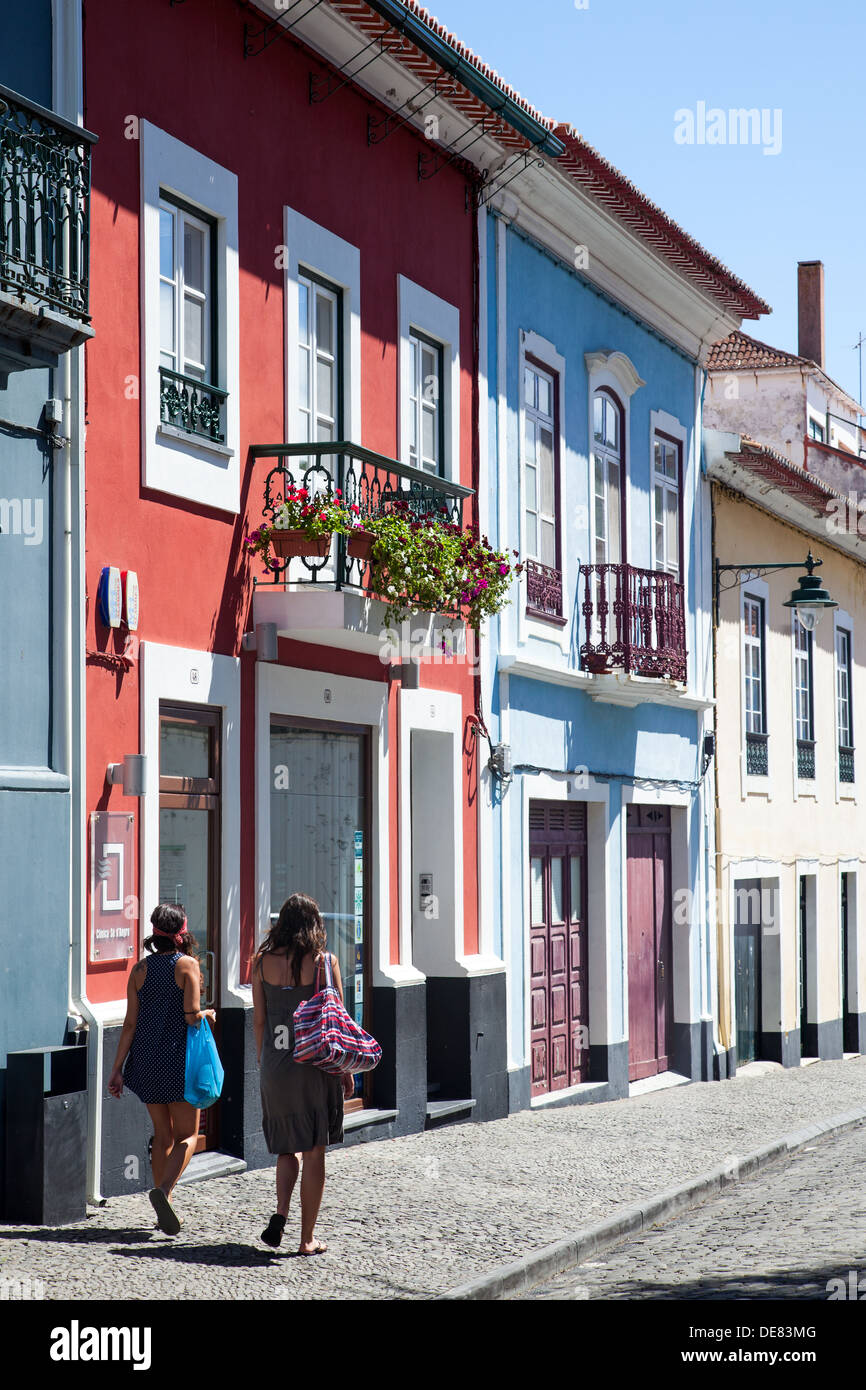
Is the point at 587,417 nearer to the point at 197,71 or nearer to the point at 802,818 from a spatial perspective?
the point at 197,71

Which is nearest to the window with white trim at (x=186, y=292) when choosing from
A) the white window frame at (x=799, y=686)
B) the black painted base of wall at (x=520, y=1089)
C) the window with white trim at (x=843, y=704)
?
the black painted base of wall at (x=520, y=1089)

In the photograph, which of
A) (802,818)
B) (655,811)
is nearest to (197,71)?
(655,811)

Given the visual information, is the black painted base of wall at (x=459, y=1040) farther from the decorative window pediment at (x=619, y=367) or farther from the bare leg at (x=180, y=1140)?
the decorative window pediment at (x=619, y=367)

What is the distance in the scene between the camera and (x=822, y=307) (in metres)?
34.1

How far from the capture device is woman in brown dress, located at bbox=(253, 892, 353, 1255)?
858 cm

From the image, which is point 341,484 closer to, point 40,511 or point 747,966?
point 40,511

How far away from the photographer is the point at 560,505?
1669cm

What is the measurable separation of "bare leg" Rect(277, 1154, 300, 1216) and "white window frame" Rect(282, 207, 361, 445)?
528 cm

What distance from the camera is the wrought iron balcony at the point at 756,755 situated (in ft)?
72.6

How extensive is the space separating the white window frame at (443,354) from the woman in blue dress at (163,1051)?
585cm

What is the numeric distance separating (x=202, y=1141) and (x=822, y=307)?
26.5 metres

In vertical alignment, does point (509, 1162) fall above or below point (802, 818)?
below

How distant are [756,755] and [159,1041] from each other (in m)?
14.5

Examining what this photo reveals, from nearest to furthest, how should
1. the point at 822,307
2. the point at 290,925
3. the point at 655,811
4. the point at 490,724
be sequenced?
the point at 290,925 < the point at 490,724 < the point at 655,811 < the point at 822,307
